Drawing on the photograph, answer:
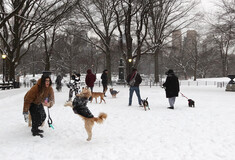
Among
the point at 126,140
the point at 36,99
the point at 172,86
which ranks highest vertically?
the point at 172,86

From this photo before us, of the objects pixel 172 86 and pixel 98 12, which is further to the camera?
pixel 98 12

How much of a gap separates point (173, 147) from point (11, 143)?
3928 millimetres

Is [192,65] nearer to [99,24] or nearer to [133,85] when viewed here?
[99,24]

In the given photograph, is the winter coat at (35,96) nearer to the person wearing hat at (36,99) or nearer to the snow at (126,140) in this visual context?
the person wearing hat at (36,99)

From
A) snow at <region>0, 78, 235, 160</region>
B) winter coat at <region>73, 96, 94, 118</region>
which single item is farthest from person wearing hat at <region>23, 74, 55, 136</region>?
winter coat at <region>73, 96, 94, 118</region>

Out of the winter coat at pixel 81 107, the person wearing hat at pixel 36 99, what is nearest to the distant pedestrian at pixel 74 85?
the person wearing hat at pixel 36 99

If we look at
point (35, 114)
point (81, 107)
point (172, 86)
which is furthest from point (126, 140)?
point (172, 86)

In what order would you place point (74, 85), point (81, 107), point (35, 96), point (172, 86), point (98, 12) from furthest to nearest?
point (98, 12) → point (74, 85) → point (172, 86) → point (35, 96) → point (81, 107)

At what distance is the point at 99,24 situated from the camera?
27.1 m

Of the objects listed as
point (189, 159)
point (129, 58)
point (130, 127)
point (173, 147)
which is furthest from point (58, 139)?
point (129, 58)

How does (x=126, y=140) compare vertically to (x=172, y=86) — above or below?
below

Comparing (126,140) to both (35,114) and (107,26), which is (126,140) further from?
(107,26)

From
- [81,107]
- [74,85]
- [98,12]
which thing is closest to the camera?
[81,107]

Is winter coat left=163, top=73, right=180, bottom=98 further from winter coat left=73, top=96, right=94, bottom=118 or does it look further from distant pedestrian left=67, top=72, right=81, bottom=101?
winter coat left=73, top=96, right=94, bottom=118
